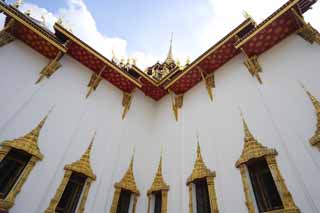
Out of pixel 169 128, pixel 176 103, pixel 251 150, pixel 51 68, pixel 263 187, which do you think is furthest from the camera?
pixel 176 103

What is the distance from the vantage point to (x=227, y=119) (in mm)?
5535

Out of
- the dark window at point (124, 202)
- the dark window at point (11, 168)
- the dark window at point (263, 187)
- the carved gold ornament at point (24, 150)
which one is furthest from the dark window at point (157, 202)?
the dark window at point (11, 168)

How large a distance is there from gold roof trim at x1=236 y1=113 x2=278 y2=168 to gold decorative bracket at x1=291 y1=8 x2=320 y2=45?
2711mm

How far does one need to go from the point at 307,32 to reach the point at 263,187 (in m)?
3.93

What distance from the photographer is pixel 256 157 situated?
4.27 m

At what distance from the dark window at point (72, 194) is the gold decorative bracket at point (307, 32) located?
265 inches

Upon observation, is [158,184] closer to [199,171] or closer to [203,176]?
[199,171]

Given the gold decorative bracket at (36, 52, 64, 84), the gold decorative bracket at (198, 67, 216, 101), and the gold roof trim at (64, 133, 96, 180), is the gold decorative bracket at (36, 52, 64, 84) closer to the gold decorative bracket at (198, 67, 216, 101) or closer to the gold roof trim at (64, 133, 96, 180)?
the gold roof trim at (64, 133, 96, 180)

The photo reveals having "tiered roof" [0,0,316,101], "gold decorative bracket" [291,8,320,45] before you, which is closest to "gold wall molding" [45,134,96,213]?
"tiered roof" [0,0,316,101]

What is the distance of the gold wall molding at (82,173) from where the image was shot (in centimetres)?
463

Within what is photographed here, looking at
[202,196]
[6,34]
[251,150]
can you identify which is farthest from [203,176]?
[6,34]

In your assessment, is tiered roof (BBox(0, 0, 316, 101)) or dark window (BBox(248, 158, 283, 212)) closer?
dark window (BBox(248, 158, 283, 212))

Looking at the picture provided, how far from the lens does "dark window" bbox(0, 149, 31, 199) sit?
14.1 ft

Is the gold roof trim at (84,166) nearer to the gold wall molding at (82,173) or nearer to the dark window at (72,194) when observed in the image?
the gold wall molding at (82,173)
